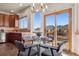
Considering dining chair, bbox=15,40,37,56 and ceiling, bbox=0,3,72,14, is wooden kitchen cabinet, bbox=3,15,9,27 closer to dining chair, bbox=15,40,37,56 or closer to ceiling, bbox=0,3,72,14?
ceiling, bbox=0,3,72,14

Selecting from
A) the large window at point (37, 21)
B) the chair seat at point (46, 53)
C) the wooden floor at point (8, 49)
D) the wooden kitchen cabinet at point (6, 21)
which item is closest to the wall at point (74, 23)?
the large window at point (37, 21)

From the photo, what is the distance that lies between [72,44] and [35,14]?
872 mm

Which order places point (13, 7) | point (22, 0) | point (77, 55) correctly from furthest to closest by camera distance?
1. point (13, 7)
2. point (22, 0)
3. point (77, 55)

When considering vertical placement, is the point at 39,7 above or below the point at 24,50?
above

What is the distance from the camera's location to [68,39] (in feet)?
7.00

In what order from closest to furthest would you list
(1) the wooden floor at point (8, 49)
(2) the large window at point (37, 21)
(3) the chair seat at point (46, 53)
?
1. (3) the chair seat at point (46, 53)
2. (1) the wooden floor at point (8, 49)
3. (2) the large window at point (37, 21)

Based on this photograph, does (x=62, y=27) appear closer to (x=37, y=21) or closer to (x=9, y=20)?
(x=37, y=21)

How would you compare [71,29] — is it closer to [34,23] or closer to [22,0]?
[34,23]

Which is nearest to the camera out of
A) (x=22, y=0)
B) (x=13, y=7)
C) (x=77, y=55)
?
(x=77, y=55)

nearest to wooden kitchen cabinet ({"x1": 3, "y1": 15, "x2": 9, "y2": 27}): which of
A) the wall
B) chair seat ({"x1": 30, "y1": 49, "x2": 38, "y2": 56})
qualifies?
chair seat ({"x1": 30, "y1": 49, "x2": 38, "y2": 56})

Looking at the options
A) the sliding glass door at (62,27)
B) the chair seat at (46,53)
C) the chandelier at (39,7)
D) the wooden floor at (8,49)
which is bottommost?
the chair seat at (46,53)

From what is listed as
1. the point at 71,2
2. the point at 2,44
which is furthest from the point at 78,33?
the point at 2,44

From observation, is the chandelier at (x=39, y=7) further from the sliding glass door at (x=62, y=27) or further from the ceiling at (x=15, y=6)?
the sliding glass door at (x=62, y=27)

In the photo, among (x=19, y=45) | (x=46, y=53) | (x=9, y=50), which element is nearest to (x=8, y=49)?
(x=9, y=50)
